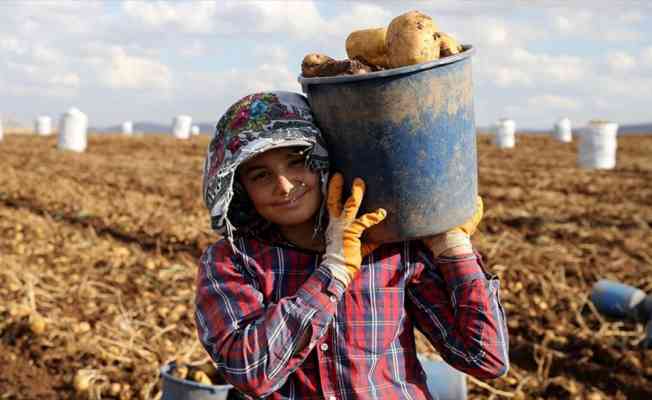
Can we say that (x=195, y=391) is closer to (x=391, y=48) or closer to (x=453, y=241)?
(x=453, y=241)

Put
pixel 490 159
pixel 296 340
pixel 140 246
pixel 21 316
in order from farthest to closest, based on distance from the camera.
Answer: pixel 490 159, pixel 140 246, pixel 21 316, pixel 296 340

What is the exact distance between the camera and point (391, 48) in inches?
64.8

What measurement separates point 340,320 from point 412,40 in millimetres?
602

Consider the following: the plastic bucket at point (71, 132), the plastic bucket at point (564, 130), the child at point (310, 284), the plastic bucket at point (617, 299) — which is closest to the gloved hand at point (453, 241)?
the child at point (310, 284)

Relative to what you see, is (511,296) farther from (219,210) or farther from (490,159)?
(490,159)

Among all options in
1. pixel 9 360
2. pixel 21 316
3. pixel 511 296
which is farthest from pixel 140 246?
pixel 511 296

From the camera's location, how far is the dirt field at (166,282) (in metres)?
3.65

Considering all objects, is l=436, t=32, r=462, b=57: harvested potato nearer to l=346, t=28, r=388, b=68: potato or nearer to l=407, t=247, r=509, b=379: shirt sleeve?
l=346, t=28, r=388, b=68: potato

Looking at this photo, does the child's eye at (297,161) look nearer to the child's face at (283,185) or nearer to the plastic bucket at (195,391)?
the child's face at (283,185)

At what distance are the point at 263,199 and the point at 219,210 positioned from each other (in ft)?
0.31

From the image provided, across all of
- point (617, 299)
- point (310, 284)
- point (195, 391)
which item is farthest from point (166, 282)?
point (310, 284)

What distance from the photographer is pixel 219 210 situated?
1.65 meters

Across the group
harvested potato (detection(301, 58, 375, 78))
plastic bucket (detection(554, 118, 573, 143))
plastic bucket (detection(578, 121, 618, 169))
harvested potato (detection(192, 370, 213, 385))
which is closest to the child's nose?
harvested potato (detection(301, 58, 375, 78))

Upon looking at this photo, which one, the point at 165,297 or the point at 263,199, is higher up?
the point at 263,199
